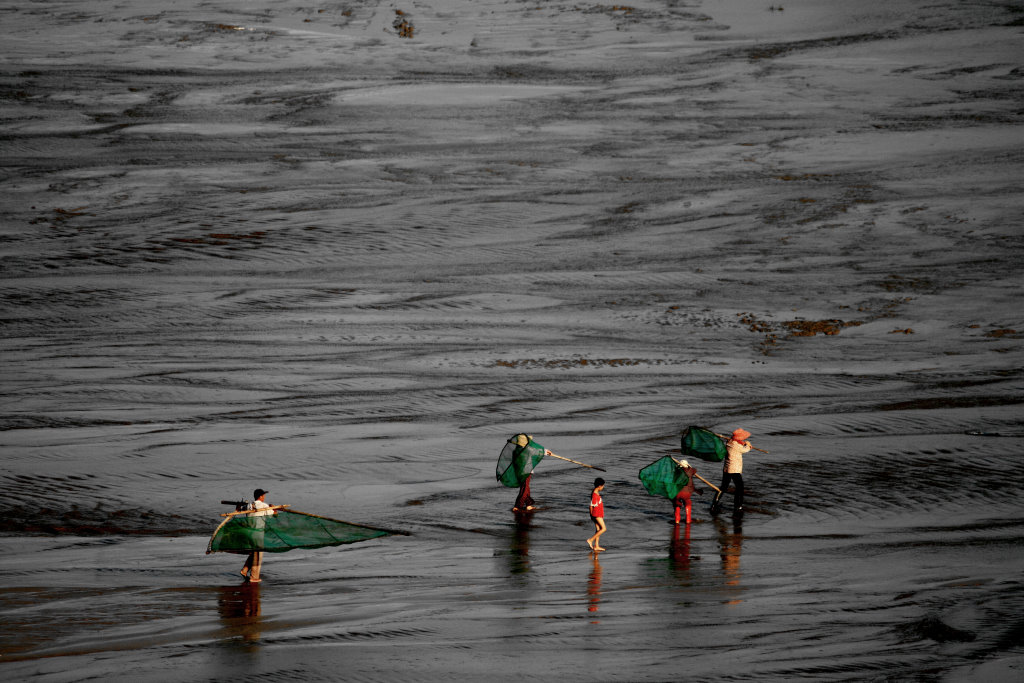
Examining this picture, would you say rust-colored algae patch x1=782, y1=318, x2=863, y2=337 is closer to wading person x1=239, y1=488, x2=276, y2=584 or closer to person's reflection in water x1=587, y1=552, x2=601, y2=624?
person's reflection in water x1=587, y1=552, x2=601, y2=624

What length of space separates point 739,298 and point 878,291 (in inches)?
125

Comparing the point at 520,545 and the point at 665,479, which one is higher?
the point at 665,479

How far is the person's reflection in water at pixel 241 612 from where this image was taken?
839 centimetres

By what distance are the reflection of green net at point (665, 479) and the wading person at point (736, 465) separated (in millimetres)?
733

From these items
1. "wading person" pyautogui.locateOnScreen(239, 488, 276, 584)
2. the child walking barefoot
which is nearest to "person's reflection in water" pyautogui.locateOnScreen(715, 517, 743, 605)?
the child walking barefoot

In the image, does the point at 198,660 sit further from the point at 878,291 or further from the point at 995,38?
the point at 995,38

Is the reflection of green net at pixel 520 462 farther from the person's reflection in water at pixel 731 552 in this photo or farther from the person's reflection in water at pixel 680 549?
the person's reflection in water at pixel 731 552

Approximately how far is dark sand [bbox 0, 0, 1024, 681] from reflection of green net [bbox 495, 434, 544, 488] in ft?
1.67

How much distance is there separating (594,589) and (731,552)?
1.98 metres

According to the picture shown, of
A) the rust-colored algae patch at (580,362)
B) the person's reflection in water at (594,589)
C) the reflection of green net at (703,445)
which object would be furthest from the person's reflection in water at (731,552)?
the rust-colored algae patch at (580,362)

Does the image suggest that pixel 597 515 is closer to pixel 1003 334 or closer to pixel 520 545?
pixel 520 545

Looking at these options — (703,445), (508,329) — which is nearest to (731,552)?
(703,445)

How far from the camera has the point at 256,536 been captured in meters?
9.41

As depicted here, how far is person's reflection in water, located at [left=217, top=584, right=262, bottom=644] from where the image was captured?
839 cm
